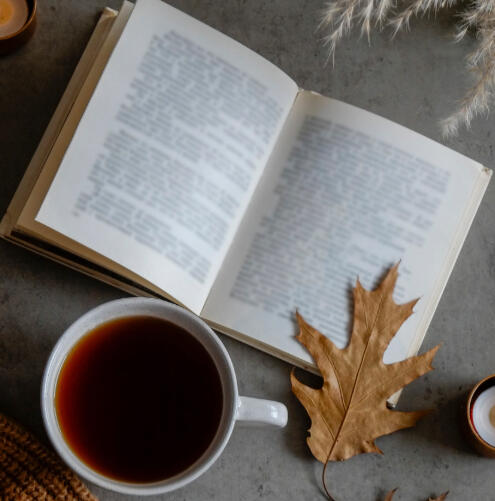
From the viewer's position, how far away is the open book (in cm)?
90

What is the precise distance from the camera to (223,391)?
842mm

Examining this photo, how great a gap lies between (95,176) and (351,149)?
324mm

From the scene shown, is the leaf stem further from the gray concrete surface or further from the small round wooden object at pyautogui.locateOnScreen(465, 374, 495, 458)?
the small round wooden object at pyautogui.locateOnScreen(465, 374, 495, 458)

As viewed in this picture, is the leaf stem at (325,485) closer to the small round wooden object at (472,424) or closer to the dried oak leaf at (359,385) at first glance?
the dried oak leaf at (359,385)

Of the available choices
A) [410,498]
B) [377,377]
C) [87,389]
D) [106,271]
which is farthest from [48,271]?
[410,498]

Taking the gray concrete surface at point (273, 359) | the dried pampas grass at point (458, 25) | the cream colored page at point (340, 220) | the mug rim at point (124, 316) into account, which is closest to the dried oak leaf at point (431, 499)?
the gray concrete surface at point (273, 359)

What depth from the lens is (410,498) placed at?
3.23 feet

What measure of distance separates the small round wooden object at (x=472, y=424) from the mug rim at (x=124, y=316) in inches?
12.6

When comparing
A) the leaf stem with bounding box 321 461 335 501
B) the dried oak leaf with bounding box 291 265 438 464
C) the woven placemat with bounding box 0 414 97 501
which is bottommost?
the woven placemat with bounding box 0 414 97 501


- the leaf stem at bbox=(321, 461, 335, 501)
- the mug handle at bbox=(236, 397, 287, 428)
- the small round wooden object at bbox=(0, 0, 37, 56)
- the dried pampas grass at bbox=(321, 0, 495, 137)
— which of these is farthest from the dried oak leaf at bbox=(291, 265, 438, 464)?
the small round wooden object at bbox=(0, 0, 37, 56)

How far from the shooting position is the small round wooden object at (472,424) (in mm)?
948

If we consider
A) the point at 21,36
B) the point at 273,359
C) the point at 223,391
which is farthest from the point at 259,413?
the point at 21,36

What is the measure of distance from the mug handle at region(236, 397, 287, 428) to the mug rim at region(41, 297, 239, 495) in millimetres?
11

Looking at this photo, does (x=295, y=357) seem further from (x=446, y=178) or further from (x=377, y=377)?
(x=446, y=178)
